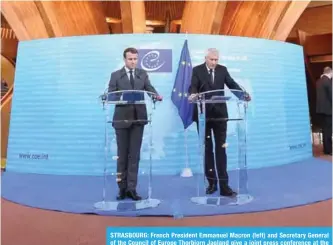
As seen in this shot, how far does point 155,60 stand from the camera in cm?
573

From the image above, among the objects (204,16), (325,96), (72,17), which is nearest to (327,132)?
(325,96)

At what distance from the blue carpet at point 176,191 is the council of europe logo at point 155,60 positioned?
5.71 ft

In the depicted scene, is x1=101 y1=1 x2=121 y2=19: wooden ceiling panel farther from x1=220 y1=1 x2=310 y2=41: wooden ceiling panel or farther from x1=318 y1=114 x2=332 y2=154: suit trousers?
x1=318 y1=114 x2=332 y2=154: suit trousers

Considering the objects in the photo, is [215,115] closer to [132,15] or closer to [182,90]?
[182,90]

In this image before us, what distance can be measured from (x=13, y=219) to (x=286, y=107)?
5.10m

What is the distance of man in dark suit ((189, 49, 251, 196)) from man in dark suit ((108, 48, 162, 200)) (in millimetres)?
574

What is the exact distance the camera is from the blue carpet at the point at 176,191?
11.5ft

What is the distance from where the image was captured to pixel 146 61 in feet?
18.7

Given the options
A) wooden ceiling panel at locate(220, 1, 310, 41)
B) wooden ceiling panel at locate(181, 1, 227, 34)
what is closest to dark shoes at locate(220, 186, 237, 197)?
wooden ceiling panel at locate(181, 1, 227, 34)

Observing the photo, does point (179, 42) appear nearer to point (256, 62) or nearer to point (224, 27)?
point (256, 62)

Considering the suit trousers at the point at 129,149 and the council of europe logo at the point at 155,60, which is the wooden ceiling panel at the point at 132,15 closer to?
the council of europe logo at the point at 155,60

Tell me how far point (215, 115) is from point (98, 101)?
2.54 meters

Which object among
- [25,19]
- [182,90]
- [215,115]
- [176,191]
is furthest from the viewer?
[25,19]

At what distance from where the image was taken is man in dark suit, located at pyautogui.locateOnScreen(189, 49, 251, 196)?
12.5ft
